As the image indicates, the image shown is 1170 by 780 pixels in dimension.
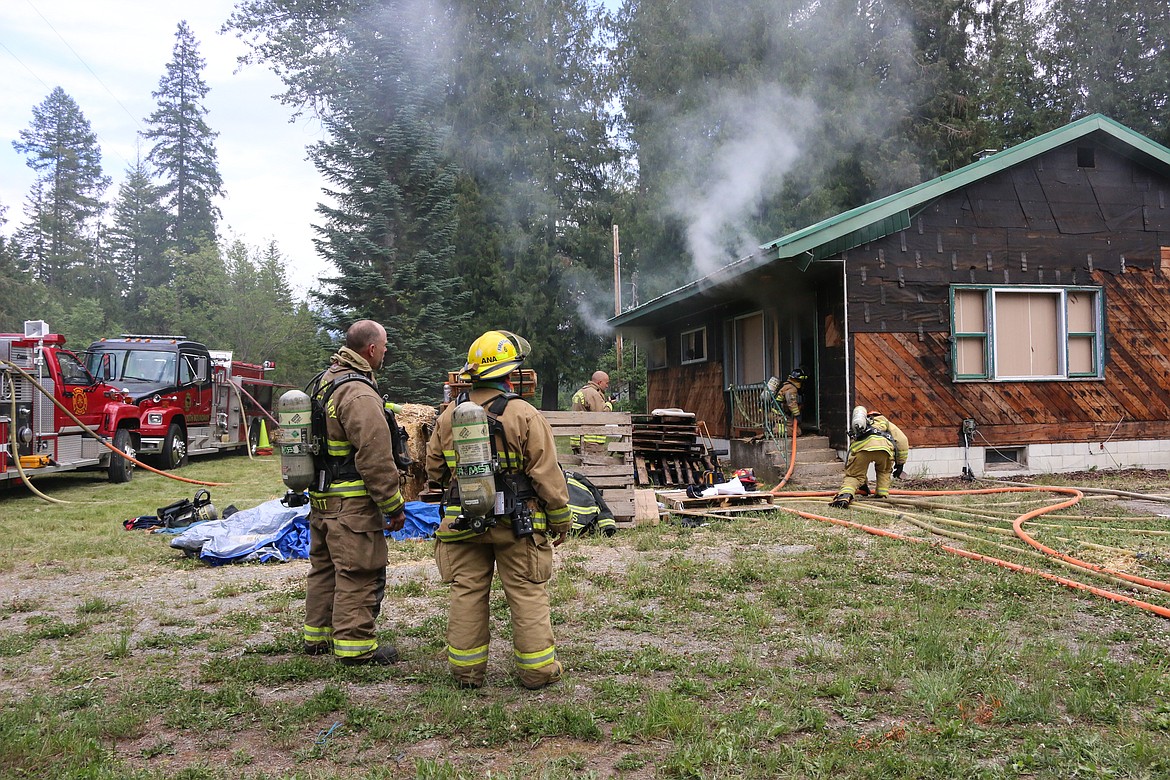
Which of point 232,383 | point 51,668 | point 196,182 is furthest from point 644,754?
point 196,182

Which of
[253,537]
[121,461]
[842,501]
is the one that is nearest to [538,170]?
Result: [121,461]

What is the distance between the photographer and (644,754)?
10.8 feet

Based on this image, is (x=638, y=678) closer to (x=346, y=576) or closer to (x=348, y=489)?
(x=346, y=576)

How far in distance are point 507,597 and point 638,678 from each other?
31.2 inches

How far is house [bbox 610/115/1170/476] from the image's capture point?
12.1m

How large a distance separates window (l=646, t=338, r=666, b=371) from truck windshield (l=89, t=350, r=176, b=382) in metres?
10.5

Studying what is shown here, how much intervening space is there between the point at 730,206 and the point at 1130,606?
2283cm

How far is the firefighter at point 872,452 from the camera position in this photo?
10.0 metres

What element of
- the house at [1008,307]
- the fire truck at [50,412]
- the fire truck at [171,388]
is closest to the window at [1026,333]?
the house at [1008,307]

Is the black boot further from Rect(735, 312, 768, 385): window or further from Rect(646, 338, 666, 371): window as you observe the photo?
Rect(646, 338, 666, 371): window

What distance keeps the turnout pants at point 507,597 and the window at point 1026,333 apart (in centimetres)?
1011

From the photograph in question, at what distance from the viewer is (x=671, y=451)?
12.4 meters

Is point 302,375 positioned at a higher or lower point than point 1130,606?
higher

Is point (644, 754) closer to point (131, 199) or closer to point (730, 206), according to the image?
point (730, 206)
